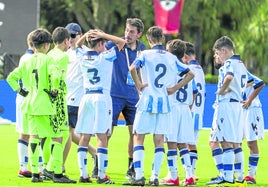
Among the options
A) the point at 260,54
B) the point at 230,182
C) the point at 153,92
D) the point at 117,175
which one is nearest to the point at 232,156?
the point at 230,182

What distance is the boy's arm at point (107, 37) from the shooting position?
1498cm

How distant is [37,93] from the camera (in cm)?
1483

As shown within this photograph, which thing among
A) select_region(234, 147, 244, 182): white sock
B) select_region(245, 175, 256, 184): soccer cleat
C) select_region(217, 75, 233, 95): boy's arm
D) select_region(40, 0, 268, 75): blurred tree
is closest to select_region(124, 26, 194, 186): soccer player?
select_region(217, 75, 233, 95): boy's arm

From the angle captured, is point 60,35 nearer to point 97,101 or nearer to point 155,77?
point 97,101

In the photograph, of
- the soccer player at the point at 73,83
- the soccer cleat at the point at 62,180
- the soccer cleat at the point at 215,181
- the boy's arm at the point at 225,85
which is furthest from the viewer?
the soccer player at the point at 73,83

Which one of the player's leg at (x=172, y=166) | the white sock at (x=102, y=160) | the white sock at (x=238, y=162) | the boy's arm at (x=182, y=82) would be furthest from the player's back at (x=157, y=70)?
the white sock at (x=238, y=162)

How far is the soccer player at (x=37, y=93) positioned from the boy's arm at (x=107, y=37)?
2.09ft

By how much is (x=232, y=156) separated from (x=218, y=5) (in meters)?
39.0

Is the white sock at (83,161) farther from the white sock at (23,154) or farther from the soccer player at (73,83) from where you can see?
the white sock at (23,154)

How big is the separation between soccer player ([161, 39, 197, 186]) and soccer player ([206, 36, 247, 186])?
65 centimetres

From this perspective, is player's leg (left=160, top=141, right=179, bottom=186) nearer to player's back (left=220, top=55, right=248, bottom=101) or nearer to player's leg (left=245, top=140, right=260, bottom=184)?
player's back (left=220, top=55, right=248, bottom=101)

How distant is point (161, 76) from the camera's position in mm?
14703

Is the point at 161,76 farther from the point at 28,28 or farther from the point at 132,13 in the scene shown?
the point at 132,13

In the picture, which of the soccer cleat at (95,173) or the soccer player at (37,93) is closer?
the soccer player at (37,93)
